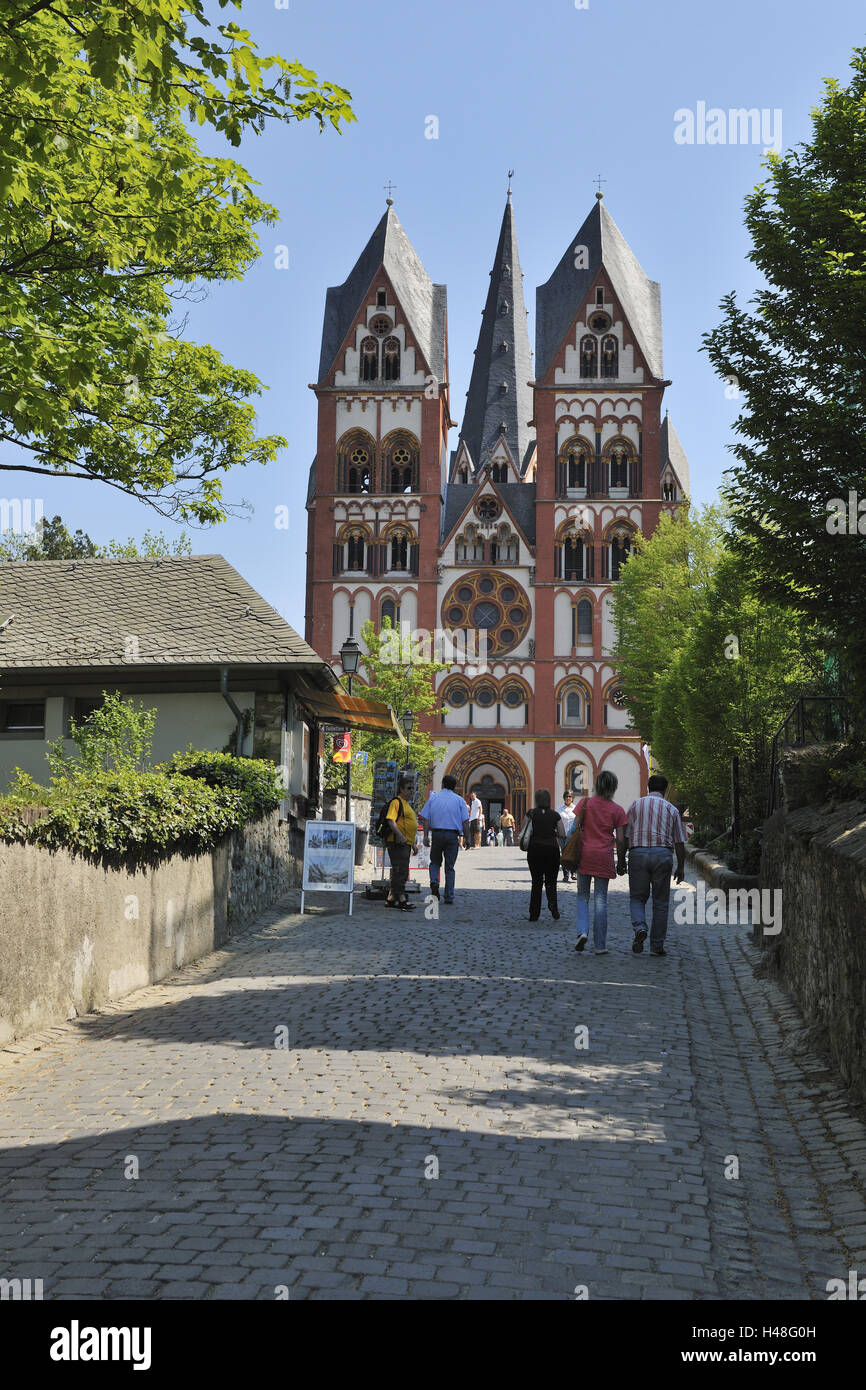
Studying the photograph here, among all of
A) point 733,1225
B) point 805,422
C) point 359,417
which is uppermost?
point 359,417

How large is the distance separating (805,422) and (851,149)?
2.71m

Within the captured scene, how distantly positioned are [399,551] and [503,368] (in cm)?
1952

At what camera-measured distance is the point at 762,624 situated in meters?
22.9

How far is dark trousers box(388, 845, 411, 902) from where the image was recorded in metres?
16.0

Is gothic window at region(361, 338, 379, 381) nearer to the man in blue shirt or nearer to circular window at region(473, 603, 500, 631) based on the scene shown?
circular window at region(473, 603, 500, 631)

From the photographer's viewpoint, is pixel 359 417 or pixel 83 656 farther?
pixel 359 417

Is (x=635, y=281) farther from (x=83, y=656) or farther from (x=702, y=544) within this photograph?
(x=83, y=656)

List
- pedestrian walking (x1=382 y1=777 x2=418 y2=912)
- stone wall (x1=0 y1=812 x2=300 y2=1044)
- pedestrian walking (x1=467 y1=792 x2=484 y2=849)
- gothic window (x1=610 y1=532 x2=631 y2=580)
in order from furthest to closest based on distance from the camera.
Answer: gothic window (x1=610 y1=532 x2=631 y2=580)
pedestrian walking (x1=467 y1=792 x2=484 y2=849)
pedestrian walking (x1=382 y1=777 x2=418 y2=912)
stone wall (x1=0 y1=812 x2=300 y2=1044)

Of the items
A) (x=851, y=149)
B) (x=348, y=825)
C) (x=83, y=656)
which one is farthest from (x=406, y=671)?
(x=851, y=149)

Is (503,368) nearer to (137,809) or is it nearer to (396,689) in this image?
(396,689)

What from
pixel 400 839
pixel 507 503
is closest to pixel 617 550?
pixel 507 503

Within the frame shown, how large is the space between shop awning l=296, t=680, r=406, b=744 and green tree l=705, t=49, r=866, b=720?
33.2 ft

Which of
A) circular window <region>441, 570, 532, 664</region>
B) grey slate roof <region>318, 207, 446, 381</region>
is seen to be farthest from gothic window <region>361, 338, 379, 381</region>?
circular window <region>441, 570, 532, 664</region>

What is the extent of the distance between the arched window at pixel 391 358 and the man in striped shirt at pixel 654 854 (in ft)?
168
